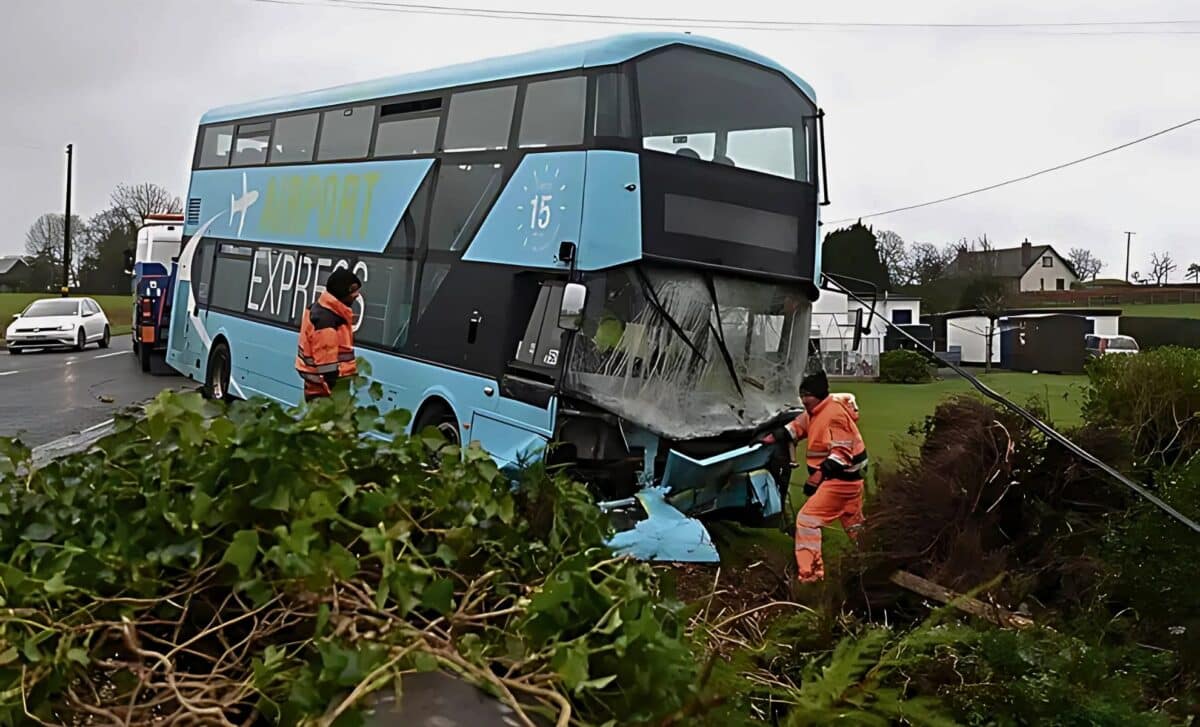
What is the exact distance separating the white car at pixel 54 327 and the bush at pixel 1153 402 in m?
29.7

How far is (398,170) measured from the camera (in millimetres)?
11359

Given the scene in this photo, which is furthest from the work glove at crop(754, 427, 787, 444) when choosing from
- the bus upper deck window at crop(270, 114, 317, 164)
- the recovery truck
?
the recovery truck

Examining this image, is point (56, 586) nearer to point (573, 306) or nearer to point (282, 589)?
point (282, 589)

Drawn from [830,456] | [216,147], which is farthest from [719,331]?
[216,147]

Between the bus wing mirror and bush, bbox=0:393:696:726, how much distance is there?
616 centimetres

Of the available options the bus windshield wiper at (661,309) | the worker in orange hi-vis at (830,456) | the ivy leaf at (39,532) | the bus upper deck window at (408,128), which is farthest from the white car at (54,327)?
the ivy leaf at (39,532)

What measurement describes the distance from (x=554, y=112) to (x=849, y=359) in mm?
32026

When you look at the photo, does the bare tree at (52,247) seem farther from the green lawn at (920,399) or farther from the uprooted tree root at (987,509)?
the uprooted tree root at (987,509)

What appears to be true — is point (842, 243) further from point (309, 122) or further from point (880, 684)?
point (880, 684)

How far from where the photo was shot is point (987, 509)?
183 inches

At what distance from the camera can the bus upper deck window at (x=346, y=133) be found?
12109mm

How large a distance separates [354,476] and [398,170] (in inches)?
368

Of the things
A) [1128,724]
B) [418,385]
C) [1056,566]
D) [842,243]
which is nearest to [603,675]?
[1128,724]

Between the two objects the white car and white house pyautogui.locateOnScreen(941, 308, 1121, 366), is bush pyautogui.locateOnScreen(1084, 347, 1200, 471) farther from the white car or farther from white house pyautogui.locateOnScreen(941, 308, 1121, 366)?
white house pyautogui.locateOnScreen(941, 308, 1121, 366)
